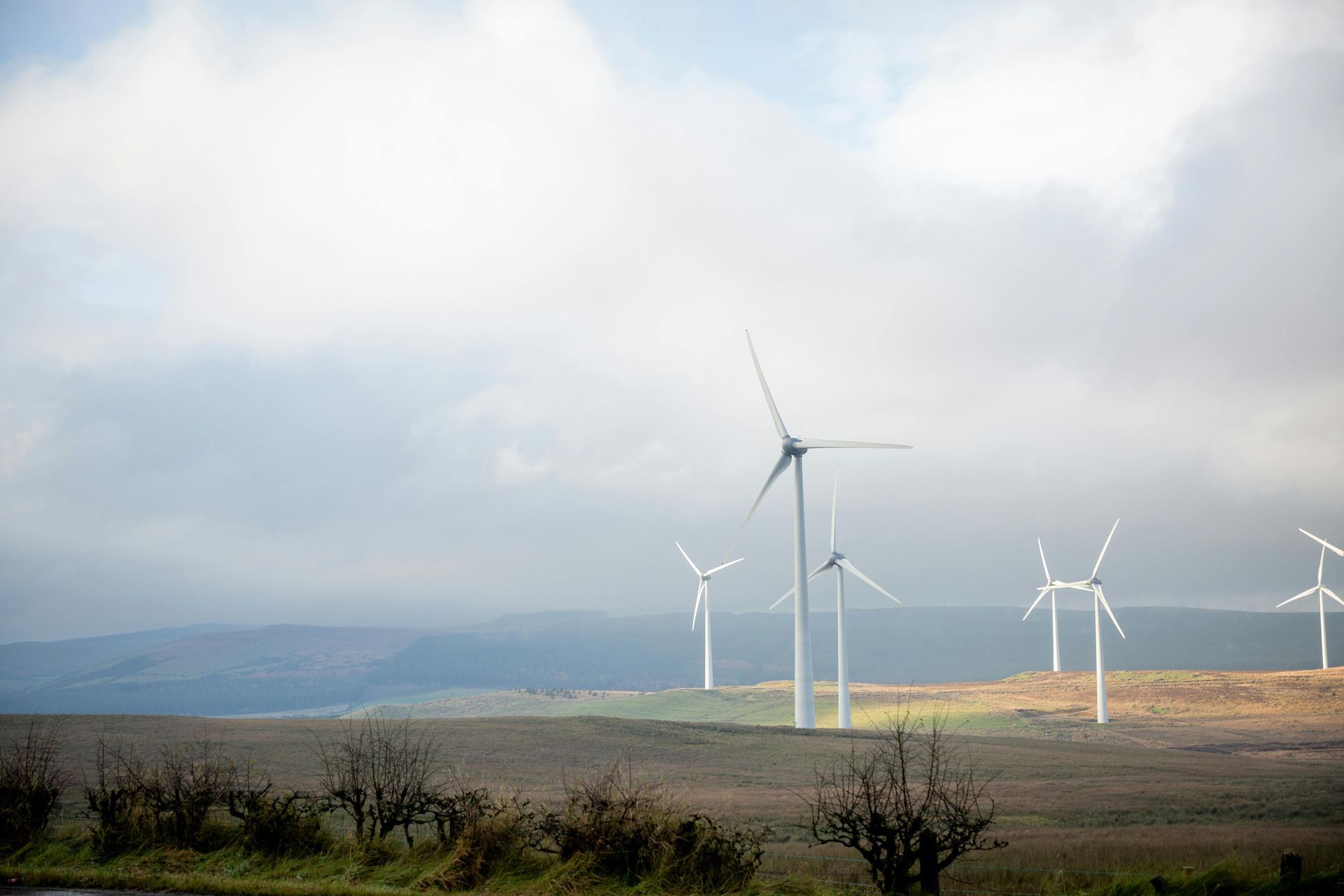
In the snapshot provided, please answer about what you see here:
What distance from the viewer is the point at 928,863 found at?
13.8 meters

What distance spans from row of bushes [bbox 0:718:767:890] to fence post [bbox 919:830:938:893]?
234cm

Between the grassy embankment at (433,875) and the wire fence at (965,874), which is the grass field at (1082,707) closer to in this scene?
the wire fence at (965,874)

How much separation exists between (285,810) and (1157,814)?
28.1 meters

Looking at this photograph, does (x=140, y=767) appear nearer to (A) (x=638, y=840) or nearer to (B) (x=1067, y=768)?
(A) (x=638, y=840)

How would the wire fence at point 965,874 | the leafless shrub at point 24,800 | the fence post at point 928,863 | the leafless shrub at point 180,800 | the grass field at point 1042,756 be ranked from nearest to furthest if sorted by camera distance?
the fence post at point 928,863, the wire fence at point 965,874, the leafless shrub at point 180,800, the leafless shrub at point 24,800, the grass field at point 1042,756

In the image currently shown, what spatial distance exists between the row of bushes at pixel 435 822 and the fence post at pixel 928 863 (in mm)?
2336

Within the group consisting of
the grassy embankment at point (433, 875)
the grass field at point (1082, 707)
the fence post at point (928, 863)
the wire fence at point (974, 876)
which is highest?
the fence post at point (928, 863)

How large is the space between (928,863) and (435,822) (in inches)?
343

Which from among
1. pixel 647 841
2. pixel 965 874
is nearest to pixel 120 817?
pixel 647 841

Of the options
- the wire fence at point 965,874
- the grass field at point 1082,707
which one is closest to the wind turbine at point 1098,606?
the grass field at point 1082,707

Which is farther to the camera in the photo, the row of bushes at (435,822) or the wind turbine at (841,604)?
the wind turbine at (841,604)

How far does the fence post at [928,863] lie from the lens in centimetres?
1381

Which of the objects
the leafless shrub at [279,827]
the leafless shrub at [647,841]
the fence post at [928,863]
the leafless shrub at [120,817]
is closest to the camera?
the fence post at [928,863]

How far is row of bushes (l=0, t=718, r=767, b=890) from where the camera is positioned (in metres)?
14.5
